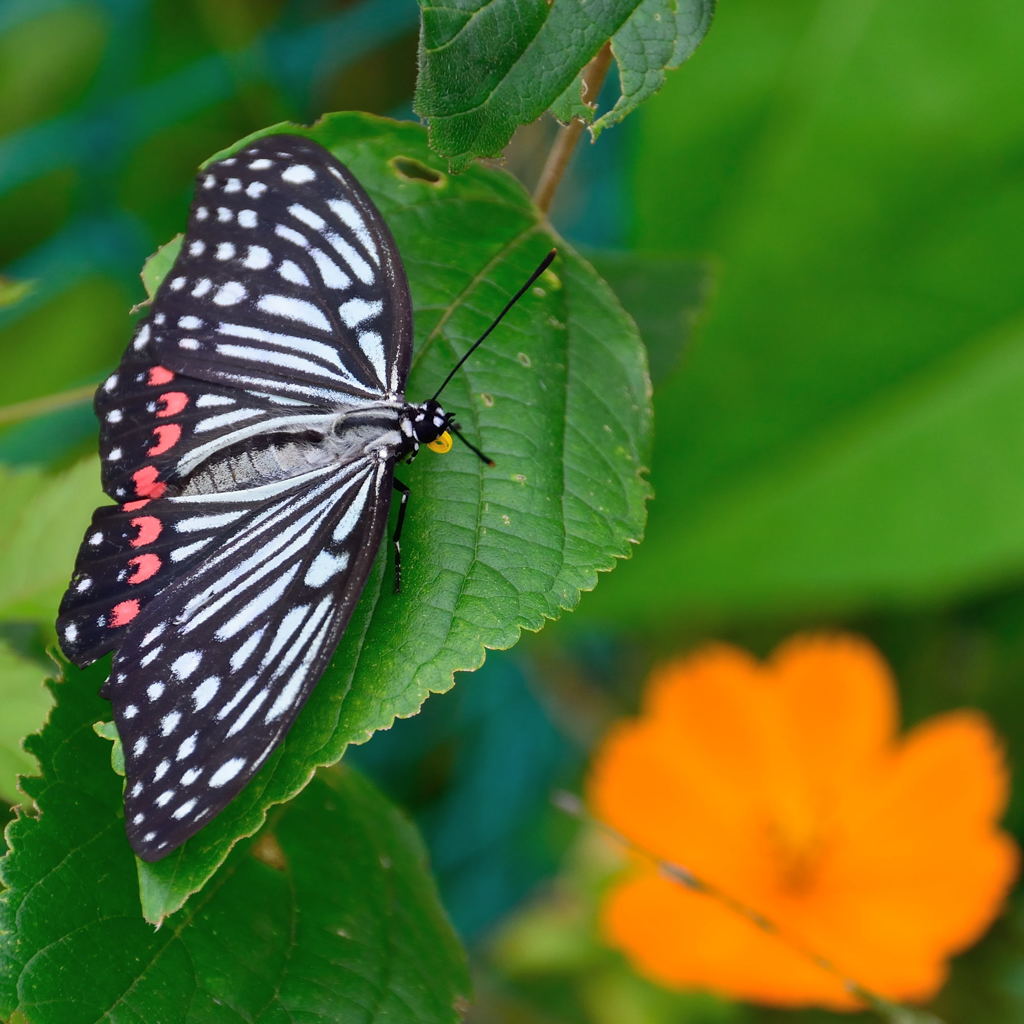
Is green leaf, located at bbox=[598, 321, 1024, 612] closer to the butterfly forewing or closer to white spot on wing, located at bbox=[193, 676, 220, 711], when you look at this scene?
the butterfly forewing

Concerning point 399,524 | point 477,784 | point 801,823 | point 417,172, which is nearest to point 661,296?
point 417,172

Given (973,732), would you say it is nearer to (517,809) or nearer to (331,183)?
(517,809)

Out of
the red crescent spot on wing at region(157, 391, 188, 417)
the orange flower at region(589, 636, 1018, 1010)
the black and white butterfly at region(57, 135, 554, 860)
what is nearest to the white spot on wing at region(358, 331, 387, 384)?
the black and white butterfly at region(57, 135, 554, 860)

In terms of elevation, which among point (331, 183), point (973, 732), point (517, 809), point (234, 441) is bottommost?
point (517, 809)

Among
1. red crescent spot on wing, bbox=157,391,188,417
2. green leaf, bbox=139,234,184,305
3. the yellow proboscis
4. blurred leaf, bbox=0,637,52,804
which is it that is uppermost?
green leaf, bbox=139,234,184,305

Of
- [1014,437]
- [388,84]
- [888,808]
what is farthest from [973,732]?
[388,84]

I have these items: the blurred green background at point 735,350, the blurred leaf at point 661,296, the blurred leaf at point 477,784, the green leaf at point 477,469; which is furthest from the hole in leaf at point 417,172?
the blurred leaf at point 477,784

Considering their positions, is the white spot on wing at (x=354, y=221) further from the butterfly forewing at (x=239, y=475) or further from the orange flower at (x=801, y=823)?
the orange flower at (x=801, y=823)
